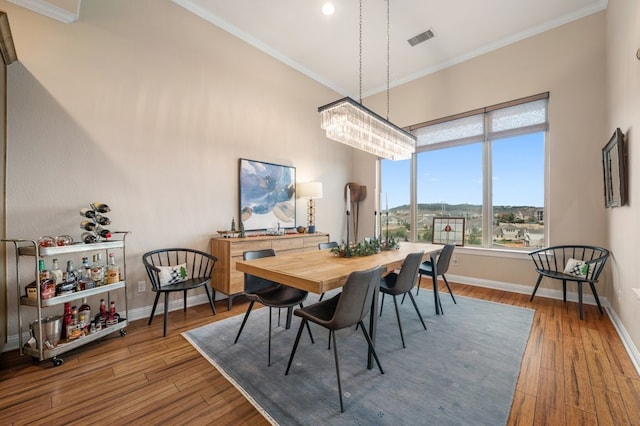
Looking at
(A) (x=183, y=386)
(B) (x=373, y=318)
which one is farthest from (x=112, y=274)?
(B) (x=373, y=318)

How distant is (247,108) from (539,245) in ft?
15.4

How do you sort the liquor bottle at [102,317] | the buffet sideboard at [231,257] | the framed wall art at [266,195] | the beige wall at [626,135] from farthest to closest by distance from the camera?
the framed wall art at [266,195]
the buffet sideboard at [231,257]
the liquor bottle at [102,317]
the beige wall at [626,135]

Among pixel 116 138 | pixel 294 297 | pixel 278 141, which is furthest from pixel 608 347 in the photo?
pixel 116 138

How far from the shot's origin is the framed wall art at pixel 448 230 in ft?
15.0

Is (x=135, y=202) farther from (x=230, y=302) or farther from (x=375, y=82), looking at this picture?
(x=375, y=82)

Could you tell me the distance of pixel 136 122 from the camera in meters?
2.92

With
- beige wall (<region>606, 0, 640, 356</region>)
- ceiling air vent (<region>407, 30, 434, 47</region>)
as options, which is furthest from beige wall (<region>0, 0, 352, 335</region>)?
beige wall (<region>606, 0, 640, 356</region>)

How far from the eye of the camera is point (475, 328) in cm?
271

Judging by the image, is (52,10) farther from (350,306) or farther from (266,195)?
(350,306)

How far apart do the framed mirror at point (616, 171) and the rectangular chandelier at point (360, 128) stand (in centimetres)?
196

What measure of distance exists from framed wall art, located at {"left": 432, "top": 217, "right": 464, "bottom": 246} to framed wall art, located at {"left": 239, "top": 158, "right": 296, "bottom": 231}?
2556 millimetres

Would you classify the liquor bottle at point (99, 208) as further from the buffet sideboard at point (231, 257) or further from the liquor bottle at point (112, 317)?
the buffet sideboard at point (231, 257)

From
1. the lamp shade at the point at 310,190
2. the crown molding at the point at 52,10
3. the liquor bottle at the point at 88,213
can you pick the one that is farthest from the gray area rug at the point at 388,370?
the crown molding at the point at 52,10

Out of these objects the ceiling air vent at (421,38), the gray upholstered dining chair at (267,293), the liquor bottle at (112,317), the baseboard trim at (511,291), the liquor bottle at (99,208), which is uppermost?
the ceiling air vent at (421,38)
